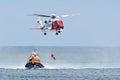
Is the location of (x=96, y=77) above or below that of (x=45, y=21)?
below

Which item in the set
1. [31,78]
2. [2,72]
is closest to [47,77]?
[31,78]

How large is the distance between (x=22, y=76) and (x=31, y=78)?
5065 millimetres

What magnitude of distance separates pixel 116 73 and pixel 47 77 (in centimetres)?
1796

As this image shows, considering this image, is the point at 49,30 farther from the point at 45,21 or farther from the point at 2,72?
the point at 2,72

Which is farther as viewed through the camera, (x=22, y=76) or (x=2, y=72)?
(x=2, y=72)

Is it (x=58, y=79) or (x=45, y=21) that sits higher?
(x=45, y=21)

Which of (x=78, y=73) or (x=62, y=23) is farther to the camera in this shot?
(x=78, y=73)

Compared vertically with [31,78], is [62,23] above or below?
above

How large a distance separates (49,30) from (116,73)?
64.3ft

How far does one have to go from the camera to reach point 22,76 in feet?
479

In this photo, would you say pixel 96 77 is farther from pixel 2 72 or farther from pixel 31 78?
pixel 2 72

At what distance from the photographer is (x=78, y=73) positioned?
6132 inches

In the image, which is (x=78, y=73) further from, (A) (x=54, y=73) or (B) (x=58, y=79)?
(B) (x=58, y=79)

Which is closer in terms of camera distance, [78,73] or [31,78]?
[31,78]
